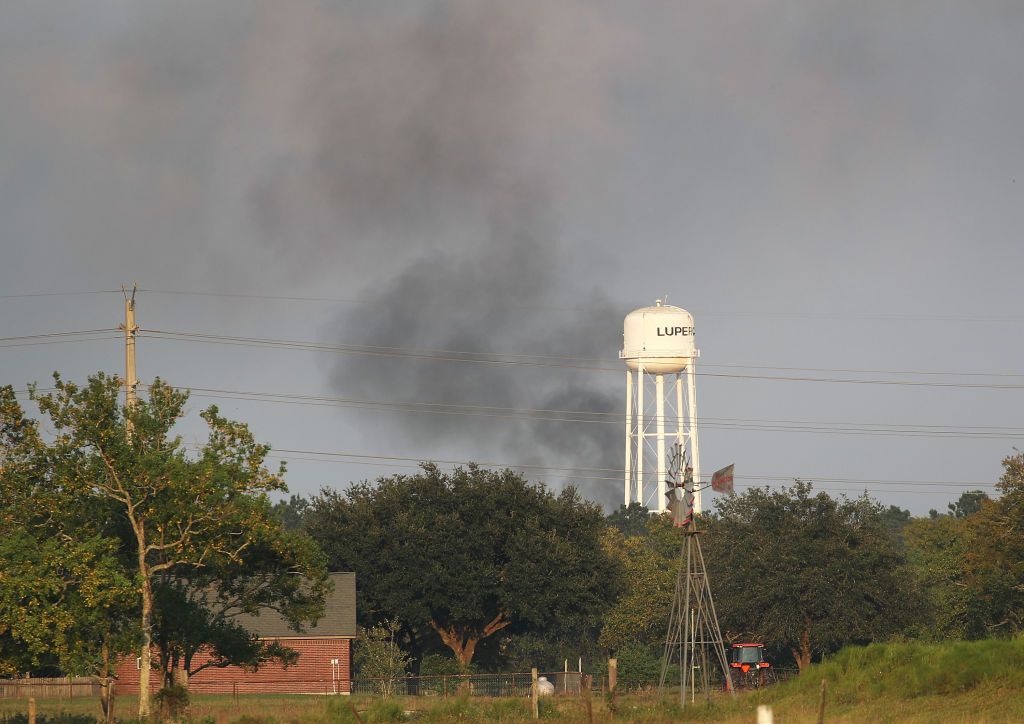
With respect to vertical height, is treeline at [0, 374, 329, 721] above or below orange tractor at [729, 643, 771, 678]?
above

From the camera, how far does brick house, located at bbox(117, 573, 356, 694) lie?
6956cm

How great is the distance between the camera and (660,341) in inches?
4594

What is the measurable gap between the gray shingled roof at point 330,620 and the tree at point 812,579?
23.9 meters

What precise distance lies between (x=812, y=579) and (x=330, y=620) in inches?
1145

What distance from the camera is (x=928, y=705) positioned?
38.6 meters

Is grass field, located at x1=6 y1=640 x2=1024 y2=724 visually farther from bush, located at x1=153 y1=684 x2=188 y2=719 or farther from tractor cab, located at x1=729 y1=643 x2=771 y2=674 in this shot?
tractor cab, located at x1=729 y1=643 x2=771 y2=674

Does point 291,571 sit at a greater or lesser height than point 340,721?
greater

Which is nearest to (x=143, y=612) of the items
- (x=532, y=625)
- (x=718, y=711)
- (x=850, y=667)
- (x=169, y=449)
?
(x=169, y=449)

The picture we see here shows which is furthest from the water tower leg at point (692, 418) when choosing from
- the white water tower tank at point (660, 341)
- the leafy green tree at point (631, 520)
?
the leafy green tree at point (631, 520)

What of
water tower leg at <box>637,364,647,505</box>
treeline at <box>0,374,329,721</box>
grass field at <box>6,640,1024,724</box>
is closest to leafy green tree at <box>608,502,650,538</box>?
water tower leg at <box>637,364,647,505</box>

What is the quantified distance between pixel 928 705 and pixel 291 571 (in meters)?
20.5

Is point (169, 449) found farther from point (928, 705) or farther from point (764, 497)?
point (764, 497)

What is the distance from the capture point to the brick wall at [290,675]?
6950 centimetres

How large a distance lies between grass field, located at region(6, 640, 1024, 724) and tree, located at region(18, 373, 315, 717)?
510 cm
